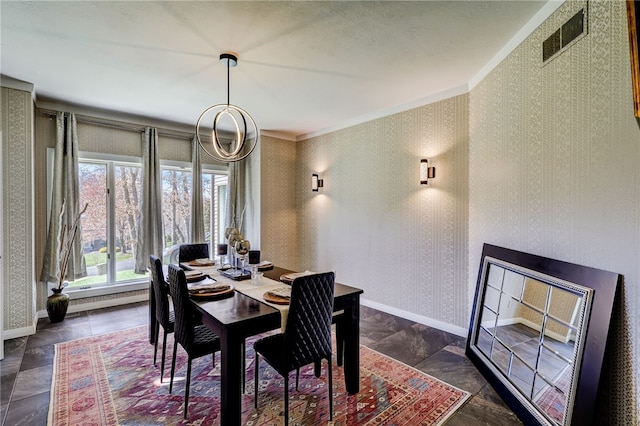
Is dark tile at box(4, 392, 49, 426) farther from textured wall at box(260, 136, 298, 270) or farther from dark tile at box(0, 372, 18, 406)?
textured wall at box(260, 136, 298, 270)

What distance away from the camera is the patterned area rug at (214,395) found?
2064mm

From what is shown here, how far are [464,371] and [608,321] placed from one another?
1438 mm

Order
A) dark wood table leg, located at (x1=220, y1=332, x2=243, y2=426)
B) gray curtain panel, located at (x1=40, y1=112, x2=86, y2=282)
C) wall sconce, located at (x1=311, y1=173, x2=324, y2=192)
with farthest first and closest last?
wall sconce, located at (x1=311, y1=173, x2=324, y2=192) → gray curtain panel, located at (x1=40, y1=112, x2=86, y2=282) → dark wood table leg, located at (x1=220, y1=332, x2=243, y2=426)

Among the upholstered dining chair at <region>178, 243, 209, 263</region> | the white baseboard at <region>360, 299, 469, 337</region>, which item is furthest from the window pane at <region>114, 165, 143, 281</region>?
the white baseboard at <region>360, 299, 469, 337</region>

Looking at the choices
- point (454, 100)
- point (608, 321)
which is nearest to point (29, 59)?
point (454, 100)

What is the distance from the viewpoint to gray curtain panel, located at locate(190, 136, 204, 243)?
489 cm

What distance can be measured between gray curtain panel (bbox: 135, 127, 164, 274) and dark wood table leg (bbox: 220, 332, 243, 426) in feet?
11.0

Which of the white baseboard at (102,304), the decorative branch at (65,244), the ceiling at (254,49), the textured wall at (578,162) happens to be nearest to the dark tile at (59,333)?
the white baseboard at (102,304)

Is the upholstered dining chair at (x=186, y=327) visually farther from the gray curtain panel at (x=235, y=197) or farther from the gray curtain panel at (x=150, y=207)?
the gray curtain panel at (x=235, y=197)

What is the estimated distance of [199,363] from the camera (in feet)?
9.24

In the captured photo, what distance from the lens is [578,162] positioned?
1833mm

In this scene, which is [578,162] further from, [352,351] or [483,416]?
[352,351]

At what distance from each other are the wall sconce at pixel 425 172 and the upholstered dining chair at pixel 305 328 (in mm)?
2174

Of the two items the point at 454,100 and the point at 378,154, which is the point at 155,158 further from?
the point at 454,100
